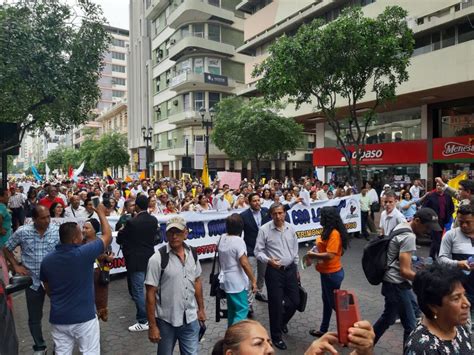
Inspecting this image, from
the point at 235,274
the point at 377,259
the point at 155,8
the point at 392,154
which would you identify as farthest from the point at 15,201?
the point at 155,8

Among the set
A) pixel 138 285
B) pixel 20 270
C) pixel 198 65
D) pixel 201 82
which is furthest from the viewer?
pixel 198 65

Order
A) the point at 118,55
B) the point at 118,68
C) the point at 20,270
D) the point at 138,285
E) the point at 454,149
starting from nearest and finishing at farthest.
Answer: the point at 20,270, the point at 138,285, the point at 454,149, the point at 118,55, the point at 118,68

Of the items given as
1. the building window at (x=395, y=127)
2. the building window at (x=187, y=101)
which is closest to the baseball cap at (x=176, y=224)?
the building window at (x=395, y=127)

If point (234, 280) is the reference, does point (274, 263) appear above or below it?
above

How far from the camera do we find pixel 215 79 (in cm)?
3941

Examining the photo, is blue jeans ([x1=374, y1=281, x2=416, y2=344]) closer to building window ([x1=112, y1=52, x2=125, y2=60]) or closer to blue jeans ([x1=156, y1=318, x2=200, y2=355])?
blue jeans ([x1=156, y1=318, x2=200, y2=355])

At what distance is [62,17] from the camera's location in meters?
9.38

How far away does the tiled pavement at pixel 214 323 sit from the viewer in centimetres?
461

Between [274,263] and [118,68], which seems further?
[118,68]

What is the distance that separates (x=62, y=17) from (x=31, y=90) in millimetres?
2041

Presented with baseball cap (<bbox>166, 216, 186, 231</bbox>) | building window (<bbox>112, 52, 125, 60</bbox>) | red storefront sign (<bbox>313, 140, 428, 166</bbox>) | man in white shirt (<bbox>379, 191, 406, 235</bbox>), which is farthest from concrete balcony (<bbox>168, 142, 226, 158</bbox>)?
building window (<bbox>112, 52, 125, 60</bbox>)

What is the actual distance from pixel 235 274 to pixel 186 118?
35.9 meters

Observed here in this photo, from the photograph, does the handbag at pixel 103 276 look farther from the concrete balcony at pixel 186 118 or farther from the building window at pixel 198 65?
the building window at pixel 198 65

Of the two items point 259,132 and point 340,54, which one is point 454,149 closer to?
point 259,132
